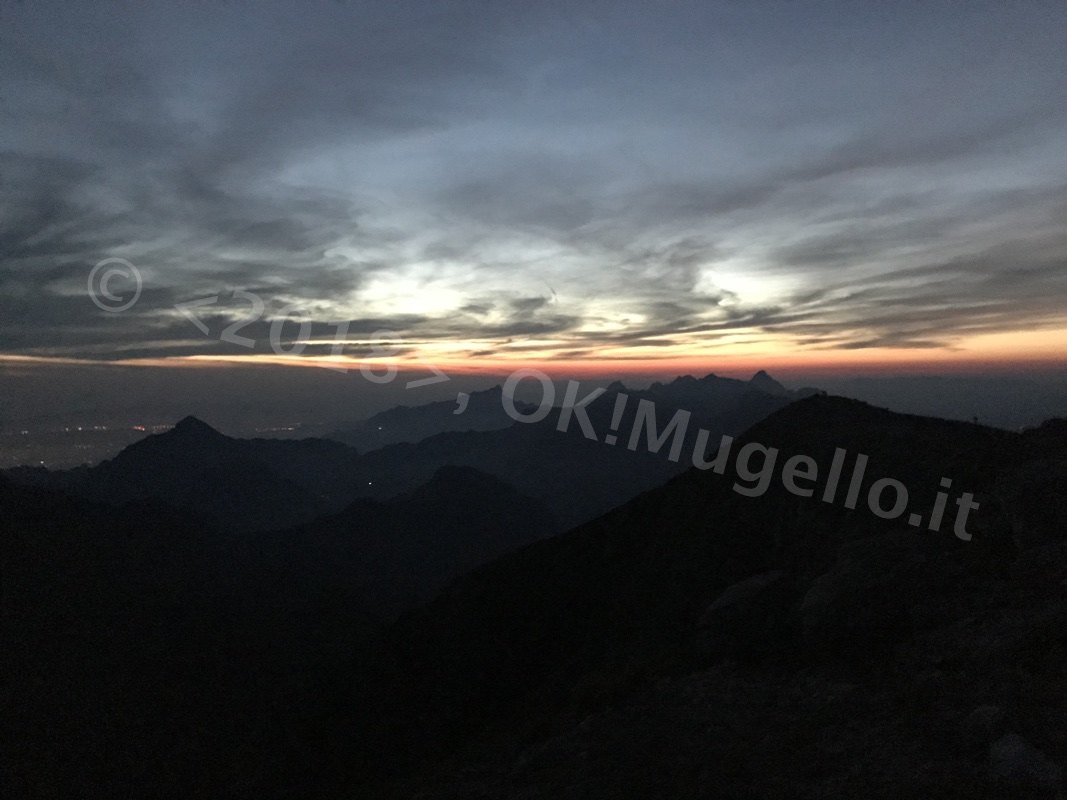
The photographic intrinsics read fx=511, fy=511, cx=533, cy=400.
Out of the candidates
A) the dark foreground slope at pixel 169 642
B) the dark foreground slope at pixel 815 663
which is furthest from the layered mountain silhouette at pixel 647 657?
the dark foreground slope at pixel 169 642

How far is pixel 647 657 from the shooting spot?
21.0 metres

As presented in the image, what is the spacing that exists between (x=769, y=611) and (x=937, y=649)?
5.48 m

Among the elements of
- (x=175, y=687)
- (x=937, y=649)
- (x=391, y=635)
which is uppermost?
(x=937, y=649)

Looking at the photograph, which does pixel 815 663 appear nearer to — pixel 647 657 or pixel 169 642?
pixel 647 657

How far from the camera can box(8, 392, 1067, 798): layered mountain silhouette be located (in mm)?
11031

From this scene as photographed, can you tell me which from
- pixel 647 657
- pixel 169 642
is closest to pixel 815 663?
pixel 647 657

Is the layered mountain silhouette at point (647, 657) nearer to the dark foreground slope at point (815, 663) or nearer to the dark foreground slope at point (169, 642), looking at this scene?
the dark foreground slope at point (815, 663)

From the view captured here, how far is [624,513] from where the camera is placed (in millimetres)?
42562

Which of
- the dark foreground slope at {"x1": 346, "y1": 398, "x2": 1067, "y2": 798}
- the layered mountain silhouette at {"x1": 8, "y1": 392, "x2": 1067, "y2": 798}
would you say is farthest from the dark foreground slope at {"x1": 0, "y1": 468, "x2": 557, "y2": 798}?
the dark foreground slope at {"x1": 346, "y1": 398, "x2": 1067, "y2": 798}

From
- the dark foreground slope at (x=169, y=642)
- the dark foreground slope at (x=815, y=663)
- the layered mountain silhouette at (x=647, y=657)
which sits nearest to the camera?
the dark foreground slope at (x=815, y=663)

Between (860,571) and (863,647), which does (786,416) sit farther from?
(863,647)

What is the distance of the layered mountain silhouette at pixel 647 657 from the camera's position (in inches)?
434

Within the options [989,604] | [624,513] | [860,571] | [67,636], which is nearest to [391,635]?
[624,513]

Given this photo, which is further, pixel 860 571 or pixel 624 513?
pixel 624 513
